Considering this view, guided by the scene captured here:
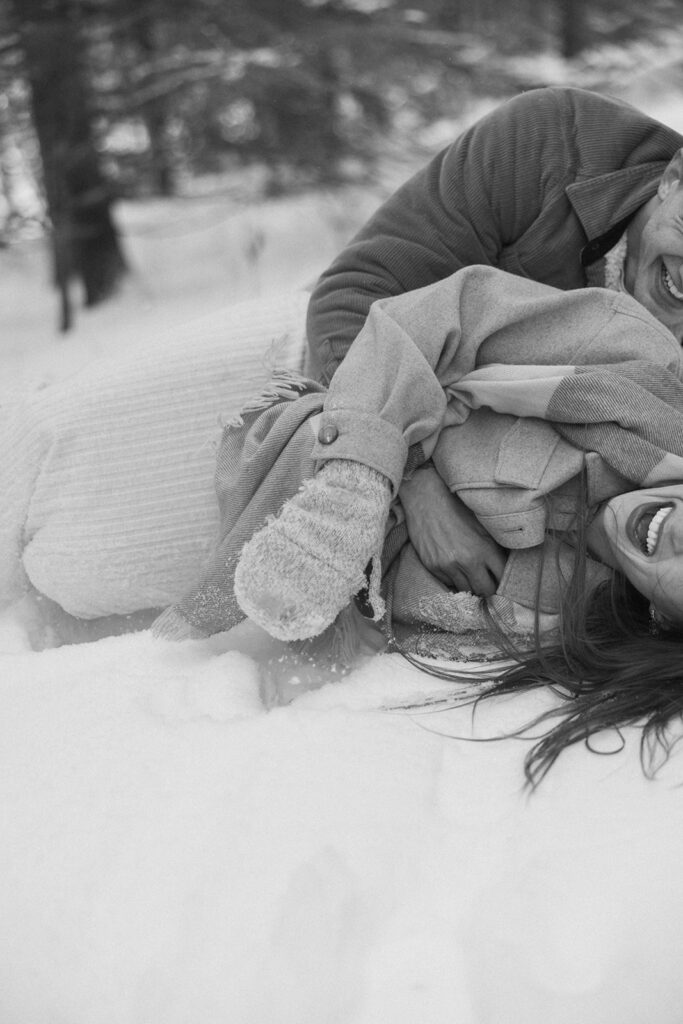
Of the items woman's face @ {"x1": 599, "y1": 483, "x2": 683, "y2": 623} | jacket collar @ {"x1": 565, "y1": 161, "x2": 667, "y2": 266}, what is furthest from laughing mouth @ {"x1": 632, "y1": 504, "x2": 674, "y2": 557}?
jacket collar @ {"x1": 565, "y1": 161, "x2": 667, "y2": 266}

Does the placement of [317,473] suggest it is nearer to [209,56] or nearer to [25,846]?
[25,846]

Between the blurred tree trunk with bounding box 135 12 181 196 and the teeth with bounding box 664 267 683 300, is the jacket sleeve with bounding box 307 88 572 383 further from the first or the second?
the blurred tree trunk with bounding box 135 12 181 196

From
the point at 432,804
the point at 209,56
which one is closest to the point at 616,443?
the point at 432,804

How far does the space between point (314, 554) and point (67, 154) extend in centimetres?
447

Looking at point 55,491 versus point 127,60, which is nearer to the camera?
point 55,491

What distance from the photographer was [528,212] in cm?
174

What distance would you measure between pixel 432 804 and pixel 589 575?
477mm

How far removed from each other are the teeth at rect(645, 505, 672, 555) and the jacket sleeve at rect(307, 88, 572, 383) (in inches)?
27.1

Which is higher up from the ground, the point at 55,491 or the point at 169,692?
the point at 55,491

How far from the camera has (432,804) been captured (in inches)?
46.6

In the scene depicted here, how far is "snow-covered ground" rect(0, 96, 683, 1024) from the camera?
3.22 feet

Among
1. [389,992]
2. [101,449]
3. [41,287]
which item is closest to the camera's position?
[389,992]

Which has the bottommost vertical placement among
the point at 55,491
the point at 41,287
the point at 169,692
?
the point at 41,287

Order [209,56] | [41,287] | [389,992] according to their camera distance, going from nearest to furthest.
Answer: [389,992] < [209,56] < [41,287]
